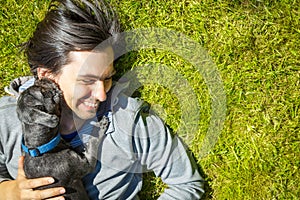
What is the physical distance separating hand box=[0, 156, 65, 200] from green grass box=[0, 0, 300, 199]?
46.4 inches

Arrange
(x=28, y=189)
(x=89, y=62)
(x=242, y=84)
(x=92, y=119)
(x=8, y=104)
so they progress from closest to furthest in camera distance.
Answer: (x=89, y=62)
(x=28, y=189)
(x=92, y=119)
(x=8, y=104)
(x=242, y=84)

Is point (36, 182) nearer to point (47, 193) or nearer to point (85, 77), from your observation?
point (47, 193)

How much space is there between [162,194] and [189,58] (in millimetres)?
1288

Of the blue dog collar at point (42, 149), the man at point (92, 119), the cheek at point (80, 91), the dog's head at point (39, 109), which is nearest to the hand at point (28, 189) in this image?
the man at point (92, 119)

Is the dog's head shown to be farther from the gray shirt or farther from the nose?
the gray shirt

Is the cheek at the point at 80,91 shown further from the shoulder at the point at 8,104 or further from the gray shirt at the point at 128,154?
the shoulder at the point at 8,104

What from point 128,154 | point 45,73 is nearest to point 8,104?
point 45,73

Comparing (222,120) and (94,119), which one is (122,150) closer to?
(94,119)

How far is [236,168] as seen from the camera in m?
4.61

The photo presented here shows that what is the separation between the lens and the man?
3816mm

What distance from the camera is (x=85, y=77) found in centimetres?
376

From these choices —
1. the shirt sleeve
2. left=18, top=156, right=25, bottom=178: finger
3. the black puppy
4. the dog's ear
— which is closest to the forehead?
the black puppy

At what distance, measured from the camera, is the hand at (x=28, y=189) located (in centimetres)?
376

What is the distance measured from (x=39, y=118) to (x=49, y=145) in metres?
0.27
